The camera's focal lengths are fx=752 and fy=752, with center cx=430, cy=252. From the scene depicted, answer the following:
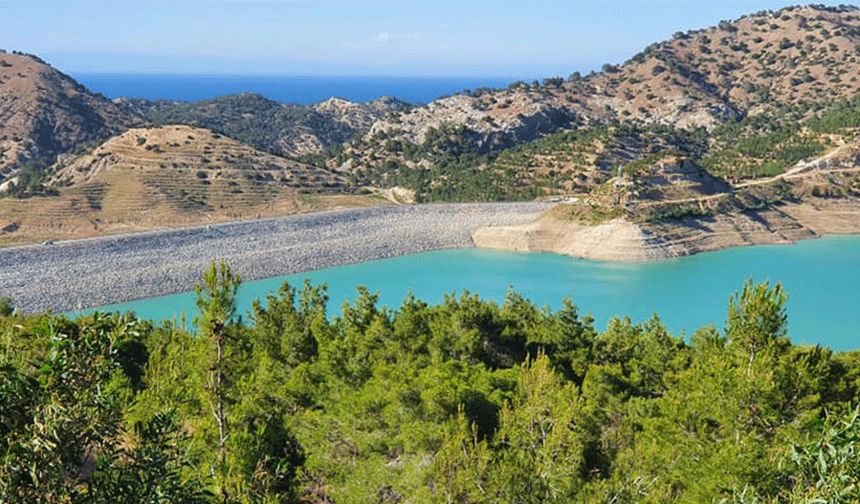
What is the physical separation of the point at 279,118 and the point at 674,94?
64773 millimetres

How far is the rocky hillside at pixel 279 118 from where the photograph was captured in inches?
4648

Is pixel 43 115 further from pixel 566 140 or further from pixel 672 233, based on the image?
pixel 672 233

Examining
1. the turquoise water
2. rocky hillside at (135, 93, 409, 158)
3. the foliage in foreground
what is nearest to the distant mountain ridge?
rocky hillside at (135, 93, 409, 158)

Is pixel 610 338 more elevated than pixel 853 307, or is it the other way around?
pixel 610 338

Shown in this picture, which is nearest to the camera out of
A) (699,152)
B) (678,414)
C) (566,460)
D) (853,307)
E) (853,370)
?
(566,460)

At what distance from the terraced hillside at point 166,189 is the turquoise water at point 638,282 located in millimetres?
13170

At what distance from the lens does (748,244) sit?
2213 inches

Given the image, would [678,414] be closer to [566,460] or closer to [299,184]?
[566,460]

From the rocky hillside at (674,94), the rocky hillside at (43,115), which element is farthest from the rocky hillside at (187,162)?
the rocky hillside at (43,115)

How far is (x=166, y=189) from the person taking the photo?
199 feet

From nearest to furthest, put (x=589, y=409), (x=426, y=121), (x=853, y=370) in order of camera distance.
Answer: (x=589, y=409) → (x=853, y=370) → (x=426, y=121)

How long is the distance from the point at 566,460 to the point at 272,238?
44.5m

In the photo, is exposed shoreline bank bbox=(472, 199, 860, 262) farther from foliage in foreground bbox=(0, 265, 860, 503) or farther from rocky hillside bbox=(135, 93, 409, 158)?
rocky hillside bbox=(135, 93, 409, 158)

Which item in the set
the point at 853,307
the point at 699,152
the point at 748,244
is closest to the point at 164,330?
the point at 853,307
